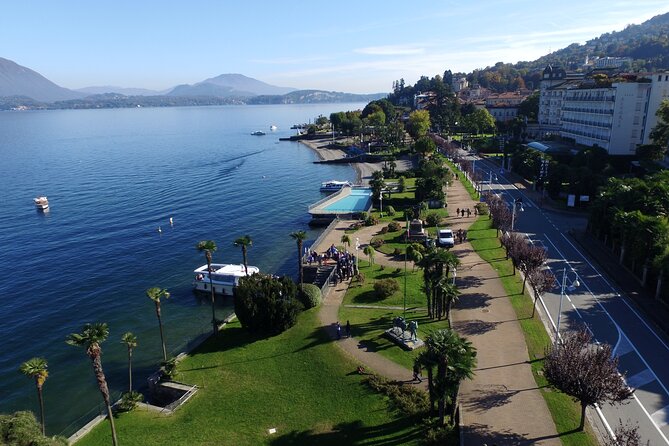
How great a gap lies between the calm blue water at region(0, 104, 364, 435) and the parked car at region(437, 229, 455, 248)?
1959 centimetres

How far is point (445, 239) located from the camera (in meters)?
57.3

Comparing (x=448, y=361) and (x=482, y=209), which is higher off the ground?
(x=448, y=361)

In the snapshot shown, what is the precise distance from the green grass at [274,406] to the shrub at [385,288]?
8.97 m

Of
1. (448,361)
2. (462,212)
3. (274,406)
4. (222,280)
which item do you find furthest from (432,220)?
(448,361)

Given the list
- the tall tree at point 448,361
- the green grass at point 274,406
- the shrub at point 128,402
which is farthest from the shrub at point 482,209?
the shrub at point 128,402

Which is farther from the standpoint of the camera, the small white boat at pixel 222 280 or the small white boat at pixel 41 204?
the small white boat at pixel 41 204

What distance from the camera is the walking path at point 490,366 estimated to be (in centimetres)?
2533

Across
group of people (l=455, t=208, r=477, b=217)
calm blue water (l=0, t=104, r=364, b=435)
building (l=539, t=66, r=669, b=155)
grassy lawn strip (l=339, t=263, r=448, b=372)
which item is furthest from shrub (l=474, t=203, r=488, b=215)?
building (l=539, t=66, r=669, b=155)

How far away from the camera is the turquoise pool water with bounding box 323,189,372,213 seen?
3282 inches

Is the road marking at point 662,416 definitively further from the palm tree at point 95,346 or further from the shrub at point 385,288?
the palm tree at point 95,346

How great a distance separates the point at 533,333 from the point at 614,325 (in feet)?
22.1

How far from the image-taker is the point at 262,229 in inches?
3152

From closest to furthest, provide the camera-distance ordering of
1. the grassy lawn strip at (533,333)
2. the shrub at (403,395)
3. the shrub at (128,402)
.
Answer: the grassy lawn strip at (533,333) → the shrub at (403,395) → the shrub at (128,402)

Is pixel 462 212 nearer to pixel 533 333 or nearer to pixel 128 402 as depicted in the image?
pixel 533 333
